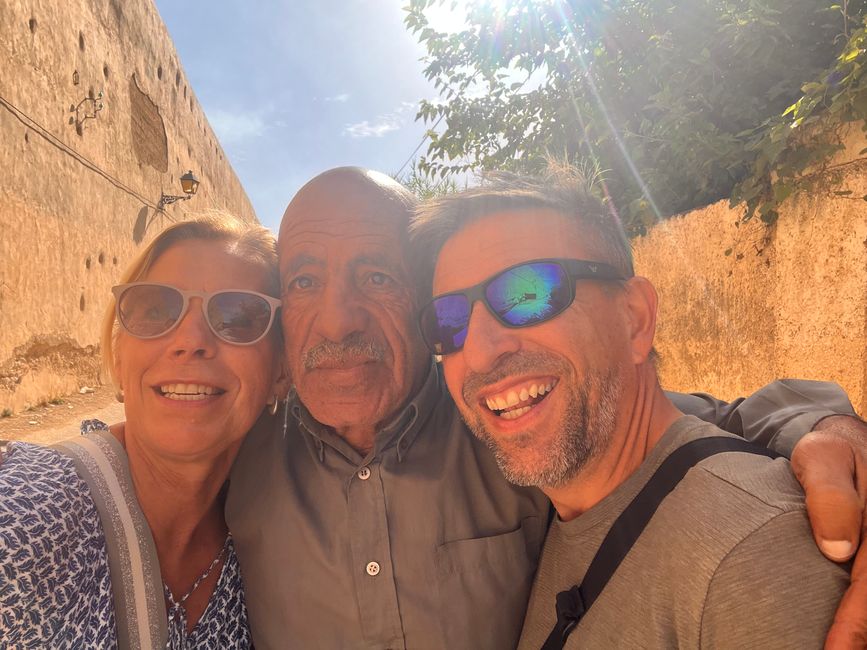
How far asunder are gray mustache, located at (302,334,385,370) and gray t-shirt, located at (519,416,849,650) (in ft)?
2.78

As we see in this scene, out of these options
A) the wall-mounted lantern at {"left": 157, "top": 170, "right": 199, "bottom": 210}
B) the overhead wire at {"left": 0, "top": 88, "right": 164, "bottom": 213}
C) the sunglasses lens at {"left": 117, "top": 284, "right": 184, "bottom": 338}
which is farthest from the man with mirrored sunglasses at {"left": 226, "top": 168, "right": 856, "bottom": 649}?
the wall-mounted lantern at {"left": 157, "top": 170, "right": 199, "bottom": 210}

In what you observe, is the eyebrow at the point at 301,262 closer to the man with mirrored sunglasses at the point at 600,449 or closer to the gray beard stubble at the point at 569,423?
the man with mirrored sunglasses at the point at 600,449

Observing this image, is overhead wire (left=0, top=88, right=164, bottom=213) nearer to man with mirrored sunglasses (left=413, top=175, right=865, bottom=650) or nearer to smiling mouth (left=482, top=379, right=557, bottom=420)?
man with mirrored sunglasses (left=413, top=175, right=865, bottom=650)

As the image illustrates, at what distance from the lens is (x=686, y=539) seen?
3.43 ft

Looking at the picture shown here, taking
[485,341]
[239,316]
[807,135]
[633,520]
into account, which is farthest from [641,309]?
[807,135]

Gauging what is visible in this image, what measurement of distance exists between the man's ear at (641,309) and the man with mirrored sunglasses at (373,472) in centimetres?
24

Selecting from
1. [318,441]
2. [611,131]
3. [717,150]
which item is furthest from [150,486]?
[611,131]

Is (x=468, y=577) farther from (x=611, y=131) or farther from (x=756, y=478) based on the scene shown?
(x=611, y=131)

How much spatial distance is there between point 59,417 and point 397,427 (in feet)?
23.1

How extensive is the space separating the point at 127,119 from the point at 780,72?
10260 mm

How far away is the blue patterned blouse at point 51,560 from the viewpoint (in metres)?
1.27

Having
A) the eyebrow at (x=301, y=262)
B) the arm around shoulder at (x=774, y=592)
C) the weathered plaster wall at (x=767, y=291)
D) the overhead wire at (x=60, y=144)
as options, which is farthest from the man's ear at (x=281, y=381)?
the overhead wire at (x=60, y=144)

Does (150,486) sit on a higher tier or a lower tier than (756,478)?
higher

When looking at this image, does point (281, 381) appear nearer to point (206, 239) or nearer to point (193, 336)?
point (193, 336)
